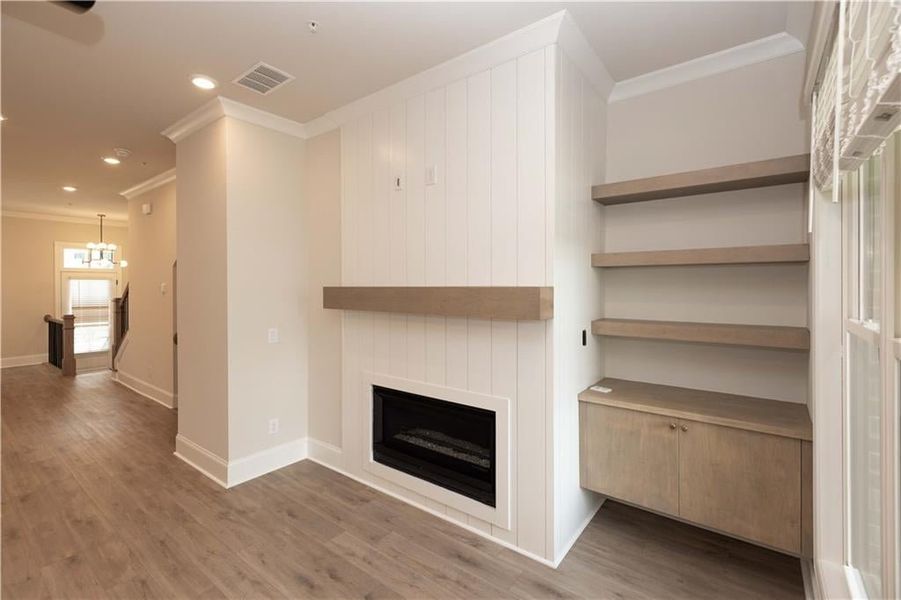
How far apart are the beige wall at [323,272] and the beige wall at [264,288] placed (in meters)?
0.08

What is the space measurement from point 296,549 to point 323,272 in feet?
6.60

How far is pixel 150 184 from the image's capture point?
5391 millimetres

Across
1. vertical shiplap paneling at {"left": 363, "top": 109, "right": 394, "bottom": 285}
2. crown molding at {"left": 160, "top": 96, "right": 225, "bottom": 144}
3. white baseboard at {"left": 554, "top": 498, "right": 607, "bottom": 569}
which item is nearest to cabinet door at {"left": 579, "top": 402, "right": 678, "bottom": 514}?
white baseboard at {"left": 554, "top": 498, "right": 607, "bottom": 569}

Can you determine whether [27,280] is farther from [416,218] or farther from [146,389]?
[416,218]

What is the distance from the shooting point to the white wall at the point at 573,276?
2299mm

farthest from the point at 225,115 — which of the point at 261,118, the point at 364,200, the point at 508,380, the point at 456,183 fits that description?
the point at 508,380

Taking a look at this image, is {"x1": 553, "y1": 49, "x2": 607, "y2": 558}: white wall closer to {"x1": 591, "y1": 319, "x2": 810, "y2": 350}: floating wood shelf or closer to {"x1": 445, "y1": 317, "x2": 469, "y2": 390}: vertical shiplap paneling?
{"x1": 591, "y1": 319, "x2": 810, "y2": 350}: floating wood shelf

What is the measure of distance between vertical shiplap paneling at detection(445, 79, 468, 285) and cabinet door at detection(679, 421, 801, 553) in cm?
151

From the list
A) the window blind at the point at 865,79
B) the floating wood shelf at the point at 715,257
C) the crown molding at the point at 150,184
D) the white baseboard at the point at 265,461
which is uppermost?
the crown molding at the point at 150,184

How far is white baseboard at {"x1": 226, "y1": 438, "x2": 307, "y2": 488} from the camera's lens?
10.5 ft

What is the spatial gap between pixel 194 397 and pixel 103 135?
242 cm

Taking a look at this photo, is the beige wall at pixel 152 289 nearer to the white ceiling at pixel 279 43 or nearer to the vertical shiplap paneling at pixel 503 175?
the white ceiling at pixel 279 43

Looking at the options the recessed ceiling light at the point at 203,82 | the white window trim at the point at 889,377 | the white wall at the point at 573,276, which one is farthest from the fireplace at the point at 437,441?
the recessed ceiling light at the point at 203,82

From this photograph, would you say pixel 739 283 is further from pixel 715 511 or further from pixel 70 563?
pixel 70 563
